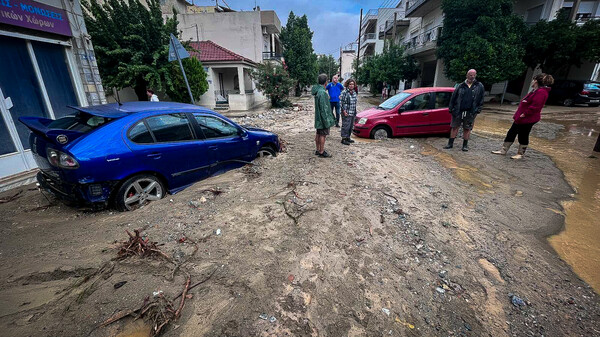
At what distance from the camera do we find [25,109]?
17.4 ft

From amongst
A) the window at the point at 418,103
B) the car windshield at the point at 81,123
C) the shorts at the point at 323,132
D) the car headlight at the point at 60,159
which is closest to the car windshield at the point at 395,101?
the window at the point at 418,103

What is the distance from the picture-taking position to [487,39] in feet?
47.6

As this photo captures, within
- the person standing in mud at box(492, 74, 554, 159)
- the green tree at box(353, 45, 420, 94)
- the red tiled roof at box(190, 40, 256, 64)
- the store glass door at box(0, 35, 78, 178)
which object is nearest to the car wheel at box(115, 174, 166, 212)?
the store glass door at box(0, 35, 78, 178)

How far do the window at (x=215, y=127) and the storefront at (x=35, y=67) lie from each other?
416cm

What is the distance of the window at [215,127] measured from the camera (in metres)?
4.28

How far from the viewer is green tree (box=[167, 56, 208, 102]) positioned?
13.0m

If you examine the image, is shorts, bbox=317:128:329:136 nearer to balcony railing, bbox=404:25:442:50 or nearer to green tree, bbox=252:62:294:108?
green tree, bbox=252:62:294:108

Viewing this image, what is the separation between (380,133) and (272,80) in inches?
458

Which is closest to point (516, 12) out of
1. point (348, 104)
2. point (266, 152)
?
point (348, 104)

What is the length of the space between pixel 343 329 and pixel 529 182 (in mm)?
5106

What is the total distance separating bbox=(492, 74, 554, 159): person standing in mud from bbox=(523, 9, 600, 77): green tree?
14.5 metres

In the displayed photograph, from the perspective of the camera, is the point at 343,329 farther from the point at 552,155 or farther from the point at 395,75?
the point at 395,75

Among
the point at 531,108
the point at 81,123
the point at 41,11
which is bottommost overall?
the point at 531,108

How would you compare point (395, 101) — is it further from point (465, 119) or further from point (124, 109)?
point (124, 109)
